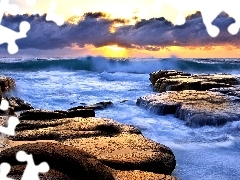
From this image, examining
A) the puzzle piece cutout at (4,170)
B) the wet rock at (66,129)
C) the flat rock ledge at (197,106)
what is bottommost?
the flat rock ledge at (197,106)

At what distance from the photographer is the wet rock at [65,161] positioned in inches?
89.8

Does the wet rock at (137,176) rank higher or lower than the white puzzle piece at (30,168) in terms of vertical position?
lower

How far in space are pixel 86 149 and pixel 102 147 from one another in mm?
153

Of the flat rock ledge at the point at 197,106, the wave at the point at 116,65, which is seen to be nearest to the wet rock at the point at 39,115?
the flat rock ledge at the point at 197,106

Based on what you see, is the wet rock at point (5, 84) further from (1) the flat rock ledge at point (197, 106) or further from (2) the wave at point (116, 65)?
(2) the wave at point (116, 65)

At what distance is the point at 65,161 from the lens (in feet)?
7.62

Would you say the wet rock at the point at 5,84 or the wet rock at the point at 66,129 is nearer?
the wet rock at the point at 66,129

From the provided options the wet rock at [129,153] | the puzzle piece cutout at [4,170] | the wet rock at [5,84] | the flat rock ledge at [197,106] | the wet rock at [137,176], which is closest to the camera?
the puzzle piece cutout at [4,170]

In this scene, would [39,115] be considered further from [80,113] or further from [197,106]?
[197,106]

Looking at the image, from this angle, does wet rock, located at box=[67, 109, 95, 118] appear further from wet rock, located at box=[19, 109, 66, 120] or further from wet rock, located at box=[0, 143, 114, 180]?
wet rock, located at box=[0, 143, 114, 180]

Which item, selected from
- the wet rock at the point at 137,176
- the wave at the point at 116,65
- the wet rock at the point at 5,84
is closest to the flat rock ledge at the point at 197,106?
the wet rock at the point at 5,84

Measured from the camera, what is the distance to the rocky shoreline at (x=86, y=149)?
7.61 ft

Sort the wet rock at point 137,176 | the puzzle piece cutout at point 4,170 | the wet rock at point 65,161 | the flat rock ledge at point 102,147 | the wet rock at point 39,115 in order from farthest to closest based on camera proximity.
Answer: the wet rock at point 39,115, the wet rock at point 137,176, the flat rock ledge at point 102,147, the wet rock at point 65,161, the puzzle piece cutout at point 4,170

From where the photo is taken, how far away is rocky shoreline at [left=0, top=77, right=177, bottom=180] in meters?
2.32
